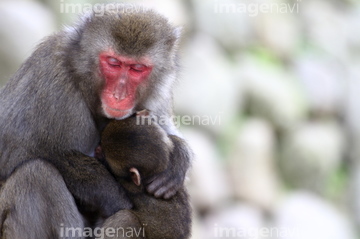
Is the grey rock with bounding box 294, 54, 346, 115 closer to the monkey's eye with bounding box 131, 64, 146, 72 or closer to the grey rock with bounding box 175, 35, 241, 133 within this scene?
the grey rock with bounding box 175, 35, 241, 133

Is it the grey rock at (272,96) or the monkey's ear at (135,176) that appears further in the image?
the grey rock at (272,96)

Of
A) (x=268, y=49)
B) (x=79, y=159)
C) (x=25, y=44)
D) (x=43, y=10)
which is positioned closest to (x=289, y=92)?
(x=268, y=49)

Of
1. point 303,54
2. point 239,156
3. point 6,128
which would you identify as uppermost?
point 6,128

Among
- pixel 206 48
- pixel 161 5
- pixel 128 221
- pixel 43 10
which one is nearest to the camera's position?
pixel 128 221

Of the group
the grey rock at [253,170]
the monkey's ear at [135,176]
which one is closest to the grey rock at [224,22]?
the grey rock at [253,170]

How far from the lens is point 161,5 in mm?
15641

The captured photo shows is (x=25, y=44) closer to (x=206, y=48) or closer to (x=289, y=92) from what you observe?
(x=206, y=48)

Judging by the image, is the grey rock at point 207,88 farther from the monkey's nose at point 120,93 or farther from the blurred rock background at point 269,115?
the monkey's nose at point 120,93

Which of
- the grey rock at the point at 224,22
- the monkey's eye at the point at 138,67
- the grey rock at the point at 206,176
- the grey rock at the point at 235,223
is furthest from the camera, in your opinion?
the grey rock at the point at 224,22

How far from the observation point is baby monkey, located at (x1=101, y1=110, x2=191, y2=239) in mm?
5637

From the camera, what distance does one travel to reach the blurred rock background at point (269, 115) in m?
15.2

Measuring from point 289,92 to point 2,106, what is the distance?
1290cm

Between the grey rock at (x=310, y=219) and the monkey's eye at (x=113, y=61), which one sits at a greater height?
the monkey's eye at (x=113, y=61)

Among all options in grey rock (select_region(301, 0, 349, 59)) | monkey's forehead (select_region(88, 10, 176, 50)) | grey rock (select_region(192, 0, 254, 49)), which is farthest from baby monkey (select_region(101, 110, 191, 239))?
grey rock (select_region(301, 0, 349, 59))
